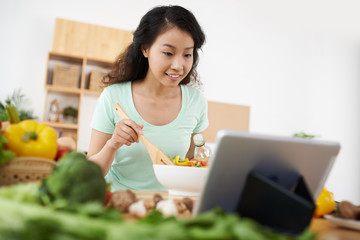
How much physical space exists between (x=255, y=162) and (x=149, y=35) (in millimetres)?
1295

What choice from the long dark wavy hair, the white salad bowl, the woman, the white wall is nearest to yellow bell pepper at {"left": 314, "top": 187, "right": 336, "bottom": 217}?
the white salad bowl

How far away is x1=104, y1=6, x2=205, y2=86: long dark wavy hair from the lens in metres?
1.74

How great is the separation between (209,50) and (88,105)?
6.65ft

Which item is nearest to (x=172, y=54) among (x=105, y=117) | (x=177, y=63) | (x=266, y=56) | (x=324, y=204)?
(x=177, y=63)

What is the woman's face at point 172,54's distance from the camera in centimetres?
168

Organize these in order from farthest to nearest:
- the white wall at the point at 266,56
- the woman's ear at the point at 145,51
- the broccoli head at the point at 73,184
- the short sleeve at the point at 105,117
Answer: the white wall at the point at 266,56 → the woman's ear at the point at 145,51 → the short sleeve at the point at 105,117 → the broccoli head at the point at 73,184

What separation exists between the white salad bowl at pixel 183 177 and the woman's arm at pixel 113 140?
26 cm

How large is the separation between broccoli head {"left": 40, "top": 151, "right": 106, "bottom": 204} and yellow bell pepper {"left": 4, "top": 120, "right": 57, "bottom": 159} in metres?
0.14

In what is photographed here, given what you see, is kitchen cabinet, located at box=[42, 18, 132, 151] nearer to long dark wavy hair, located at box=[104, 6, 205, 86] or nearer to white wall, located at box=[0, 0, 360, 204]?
white wall, located at box=[0, 0, 360, 204]

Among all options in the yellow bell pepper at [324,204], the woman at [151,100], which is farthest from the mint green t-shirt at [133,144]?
Result: the yellow bell pepper at [324,204]

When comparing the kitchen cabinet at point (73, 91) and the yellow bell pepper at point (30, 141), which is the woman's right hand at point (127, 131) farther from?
the kitchen cabinet at point (73, 91)

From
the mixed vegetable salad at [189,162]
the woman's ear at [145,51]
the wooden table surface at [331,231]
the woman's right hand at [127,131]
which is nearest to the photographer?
the wooden table surface at [331,231]

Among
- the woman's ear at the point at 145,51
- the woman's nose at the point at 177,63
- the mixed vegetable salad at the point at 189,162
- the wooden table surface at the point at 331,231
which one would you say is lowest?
the wooden table surface at the point at 331,231

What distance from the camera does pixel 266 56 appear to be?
5727 millimetres
